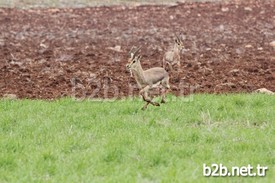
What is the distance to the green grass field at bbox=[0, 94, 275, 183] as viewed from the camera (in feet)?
32.0

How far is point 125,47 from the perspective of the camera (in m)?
21.2

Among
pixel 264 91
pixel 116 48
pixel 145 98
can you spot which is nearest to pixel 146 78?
pixel 145 98

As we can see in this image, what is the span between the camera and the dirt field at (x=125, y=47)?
1580 centimetres

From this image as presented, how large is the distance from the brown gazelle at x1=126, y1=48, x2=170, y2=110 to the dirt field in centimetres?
113

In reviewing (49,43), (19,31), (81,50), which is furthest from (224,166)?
(19,31)

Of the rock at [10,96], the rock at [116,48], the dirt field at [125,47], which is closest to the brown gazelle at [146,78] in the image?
the dirt field at [125,47]

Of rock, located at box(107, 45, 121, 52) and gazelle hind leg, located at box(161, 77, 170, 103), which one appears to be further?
rock, located at box(107, 45, 121, 52)

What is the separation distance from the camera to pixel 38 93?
15.2m

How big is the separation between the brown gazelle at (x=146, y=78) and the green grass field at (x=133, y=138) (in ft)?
1.04

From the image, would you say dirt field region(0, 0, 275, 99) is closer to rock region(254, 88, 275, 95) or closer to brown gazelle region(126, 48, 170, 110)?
rock region(254, 88, 275, 95)

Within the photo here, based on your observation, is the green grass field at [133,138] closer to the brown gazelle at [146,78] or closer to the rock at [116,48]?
the brown gazelle at [146,78]

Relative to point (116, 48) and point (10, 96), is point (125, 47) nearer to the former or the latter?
point (116, 48)

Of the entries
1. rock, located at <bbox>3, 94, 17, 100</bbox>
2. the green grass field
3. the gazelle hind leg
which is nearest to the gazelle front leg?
the green grass field

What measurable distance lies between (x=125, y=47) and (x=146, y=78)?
770 cm
